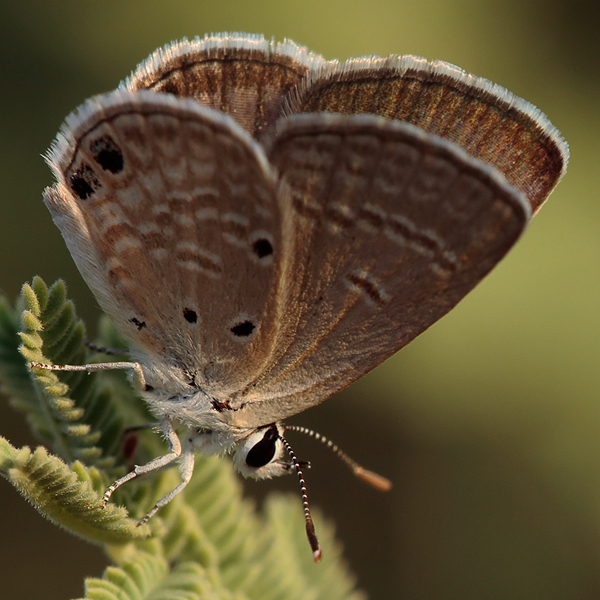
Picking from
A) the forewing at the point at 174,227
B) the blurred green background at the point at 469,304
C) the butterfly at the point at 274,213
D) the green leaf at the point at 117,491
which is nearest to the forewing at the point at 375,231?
the butterfly at the point at 274,213

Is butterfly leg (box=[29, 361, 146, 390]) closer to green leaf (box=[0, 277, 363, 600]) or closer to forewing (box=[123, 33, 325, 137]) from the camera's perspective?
green leaf (box=[0, 277, 363, 600])

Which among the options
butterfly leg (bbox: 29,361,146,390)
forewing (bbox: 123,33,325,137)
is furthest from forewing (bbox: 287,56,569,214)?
butterfly leg (bbox: 29,361,146,390)

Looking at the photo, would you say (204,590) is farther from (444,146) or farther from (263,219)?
(444,146)

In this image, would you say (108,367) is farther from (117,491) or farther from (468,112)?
(468,112)

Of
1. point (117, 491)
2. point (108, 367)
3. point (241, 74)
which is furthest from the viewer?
point (241, 74)

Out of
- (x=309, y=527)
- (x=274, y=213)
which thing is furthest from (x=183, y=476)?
(x=274, y=213)
